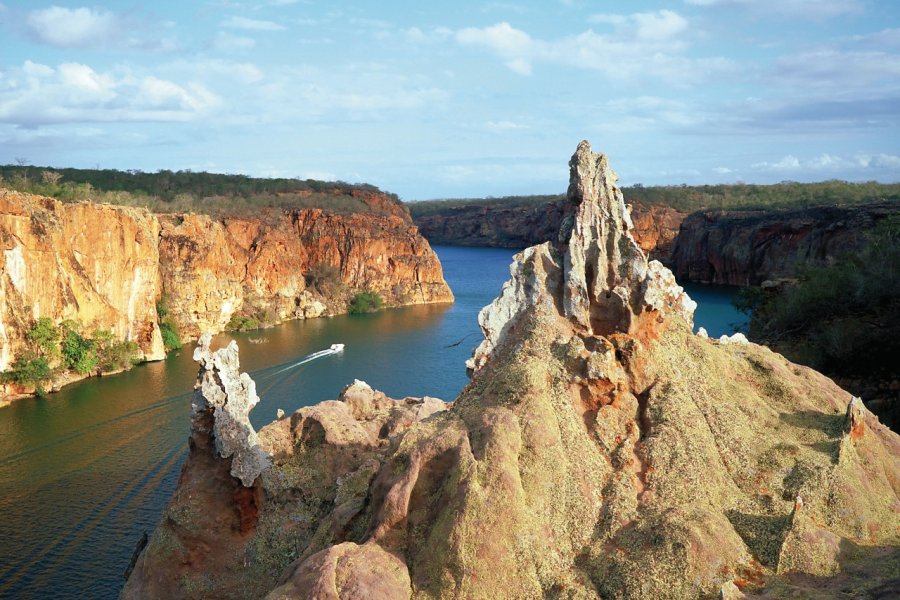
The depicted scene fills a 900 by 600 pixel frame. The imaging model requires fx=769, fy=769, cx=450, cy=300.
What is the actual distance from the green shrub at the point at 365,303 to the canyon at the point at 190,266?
3.29ft

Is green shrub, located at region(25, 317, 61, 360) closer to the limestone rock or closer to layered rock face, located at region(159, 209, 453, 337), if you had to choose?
layered rock face, located at region(159, 209, 453, 337)

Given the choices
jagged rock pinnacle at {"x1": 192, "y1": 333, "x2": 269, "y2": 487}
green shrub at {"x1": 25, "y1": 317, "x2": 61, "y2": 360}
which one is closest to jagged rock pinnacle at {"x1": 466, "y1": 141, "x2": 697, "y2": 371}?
jagged rock pinnacle at {"x1": 192, "y1": 333, "x2": 269, "y2": 487}

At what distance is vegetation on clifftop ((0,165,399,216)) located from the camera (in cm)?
7388

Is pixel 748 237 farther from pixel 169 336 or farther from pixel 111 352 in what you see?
pixel 111 352

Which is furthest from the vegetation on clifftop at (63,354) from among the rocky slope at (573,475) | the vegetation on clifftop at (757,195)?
the vegetation on clifftop at (757,195)

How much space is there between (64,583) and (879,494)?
19.0 metres

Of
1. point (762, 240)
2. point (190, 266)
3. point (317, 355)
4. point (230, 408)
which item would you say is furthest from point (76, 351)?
point (762, 240)

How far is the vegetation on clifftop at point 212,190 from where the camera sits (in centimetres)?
7388

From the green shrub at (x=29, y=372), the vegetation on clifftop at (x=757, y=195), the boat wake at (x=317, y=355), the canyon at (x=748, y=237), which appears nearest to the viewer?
the green shrub at (x=29, y=372)

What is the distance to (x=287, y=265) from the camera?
71375 millimetres

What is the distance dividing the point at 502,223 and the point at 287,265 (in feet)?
303

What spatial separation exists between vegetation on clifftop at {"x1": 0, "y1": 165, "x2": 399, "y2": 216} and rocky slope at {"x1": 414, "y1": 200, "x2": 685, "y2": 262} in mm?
44124

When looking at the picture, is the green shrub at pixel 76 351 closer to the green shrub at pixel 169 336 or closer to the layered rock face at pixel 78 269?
the layered rock face at pixel 78 269

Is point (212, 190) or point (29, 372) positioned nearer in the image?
point (29, 372)
